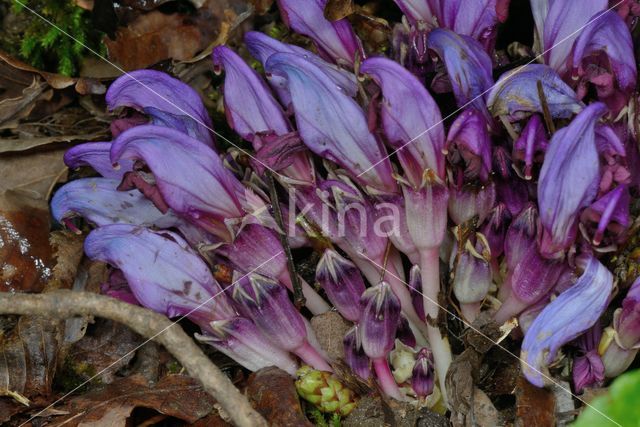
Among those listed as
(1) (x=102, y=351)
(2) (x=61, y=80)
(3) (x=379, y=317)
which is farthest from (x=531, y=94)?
(2) (x=61, y=80)

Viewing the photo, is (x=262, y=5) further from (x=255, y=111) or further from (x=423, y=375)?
(x=423, y=375)

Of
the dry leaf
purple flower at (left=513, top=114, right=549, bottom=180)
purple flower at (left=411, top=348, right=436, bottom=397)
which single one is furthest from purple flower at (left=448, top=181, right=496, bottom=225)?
the dry leaf

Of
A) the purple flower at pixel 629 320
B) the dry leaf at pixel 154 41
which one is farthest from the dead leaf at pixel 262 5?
the purple flower at pixel 629 320

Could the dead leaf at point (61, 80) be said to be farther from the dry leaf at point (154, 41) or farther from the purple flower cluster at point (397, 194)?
the purple flower cluster at point (397, 194)

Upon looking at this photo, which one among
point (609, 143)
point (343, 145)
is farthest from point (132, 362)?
point (609, 143)

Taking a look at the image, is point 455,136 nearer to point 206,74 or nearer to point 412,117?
point 412,117

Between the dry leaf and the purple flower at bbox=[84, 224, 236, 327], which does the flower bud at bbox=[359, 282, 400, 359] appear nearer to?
the purple flower at bbox=[84, 224, 236, 327]
